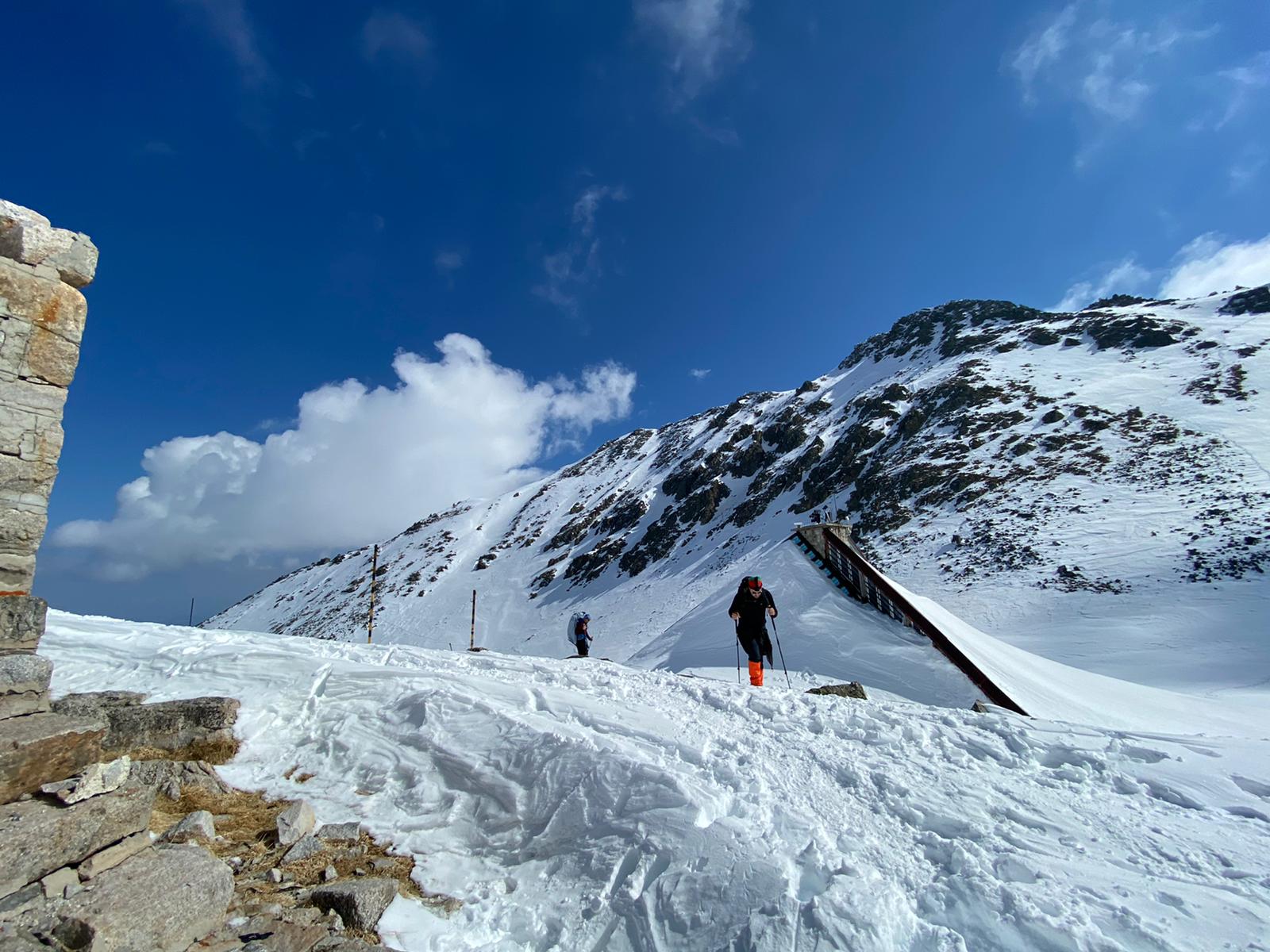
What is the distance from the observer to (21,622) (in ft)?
14.5

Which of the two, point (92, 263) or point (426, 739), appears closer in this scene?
point (92, 263)

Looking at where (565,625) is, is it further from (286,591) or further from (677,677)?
(286,591)

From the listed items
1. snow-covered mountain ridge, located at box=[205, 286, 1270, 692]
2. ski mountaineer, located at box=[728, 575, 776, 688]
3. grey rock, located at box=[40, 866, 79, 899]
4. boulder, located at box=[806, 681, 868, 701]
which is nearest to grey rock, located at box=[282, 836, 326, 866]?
grey rock, located at box=[40, 866, 79, 899]

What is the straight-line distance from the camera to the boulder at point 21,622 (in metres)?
4.31

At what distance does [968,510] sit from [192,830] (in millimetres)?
37439

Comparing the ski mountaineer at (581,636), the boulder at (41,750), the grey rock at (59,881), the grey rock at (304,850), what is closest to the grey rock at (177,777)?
the boulder at (41,750)

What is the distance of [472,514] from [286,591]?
30534 millimetres

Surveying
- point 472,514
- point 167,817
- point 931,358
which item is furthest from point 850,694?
point 472,514

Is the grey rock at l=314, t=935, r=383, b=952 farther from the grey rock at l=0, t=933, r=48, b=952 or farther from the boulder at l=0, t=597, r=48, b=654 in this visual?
the boulder at l=0, t=597, r=48, b=654

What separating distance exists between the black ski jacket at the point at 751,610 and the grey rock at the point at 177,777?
747cm

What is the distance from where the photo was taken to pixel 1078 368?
1989 inches

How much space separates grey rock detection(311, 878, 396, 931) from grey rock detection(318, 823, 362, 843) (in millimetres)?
956

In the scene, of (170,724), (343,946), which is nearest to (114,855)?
(343,946)

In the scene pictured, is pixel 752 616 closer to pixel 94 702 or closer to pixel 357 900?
pixel 357 900
